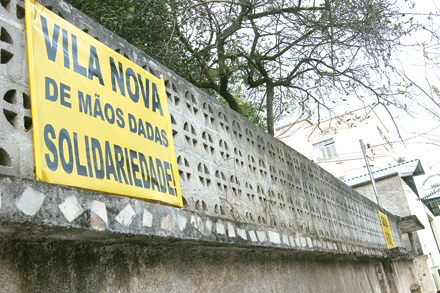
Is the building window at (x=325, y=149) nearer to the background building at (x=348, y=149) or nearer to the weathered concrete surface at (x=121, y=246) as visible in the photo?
the background building at (x=348, y=149)

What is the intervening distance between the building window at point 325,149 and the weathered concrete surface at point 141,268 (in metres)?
23.2

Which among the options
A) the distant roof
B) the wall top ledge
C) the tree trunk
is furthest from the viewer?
the distant roof

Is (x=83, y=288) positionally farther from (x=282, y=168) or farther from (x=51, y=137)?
(x=282, y=168)

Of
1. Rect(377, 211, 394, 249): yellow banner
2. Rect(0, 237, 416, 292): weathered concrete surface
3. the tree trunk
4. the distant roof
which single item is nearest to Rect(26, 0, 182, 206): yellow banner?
Rect(0, 237, 416, 292): weathered concrete surface

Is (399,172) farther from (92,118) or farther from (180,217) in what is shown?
(92,118)

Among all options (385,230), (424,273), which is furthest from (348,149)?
(385,230)

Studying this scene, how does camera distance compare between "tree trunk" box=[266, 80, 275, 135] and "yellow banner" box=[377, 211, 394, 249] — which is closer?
"tree trunk" box=[266, 80, 275, 135]

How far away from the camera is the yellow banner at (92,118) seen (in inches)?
76.2

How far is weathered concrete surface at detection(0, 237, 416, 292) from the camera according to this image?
1.83 meters

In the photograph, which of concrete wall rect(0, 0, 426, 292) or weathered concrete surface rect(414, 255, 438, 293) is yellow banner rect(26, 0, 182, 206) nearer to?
concrete wall rect(0, 0, 426, 292)

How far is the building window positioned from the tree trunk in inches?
719

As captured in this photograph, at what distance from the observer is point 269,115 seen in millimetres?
9227

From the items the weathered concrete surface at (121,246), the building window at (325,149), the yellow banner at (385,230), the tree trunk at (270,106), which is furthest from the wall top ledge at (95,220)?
the building window at (325,149)

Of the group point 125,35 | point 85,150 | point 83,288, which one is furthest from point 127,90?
point 125,35
